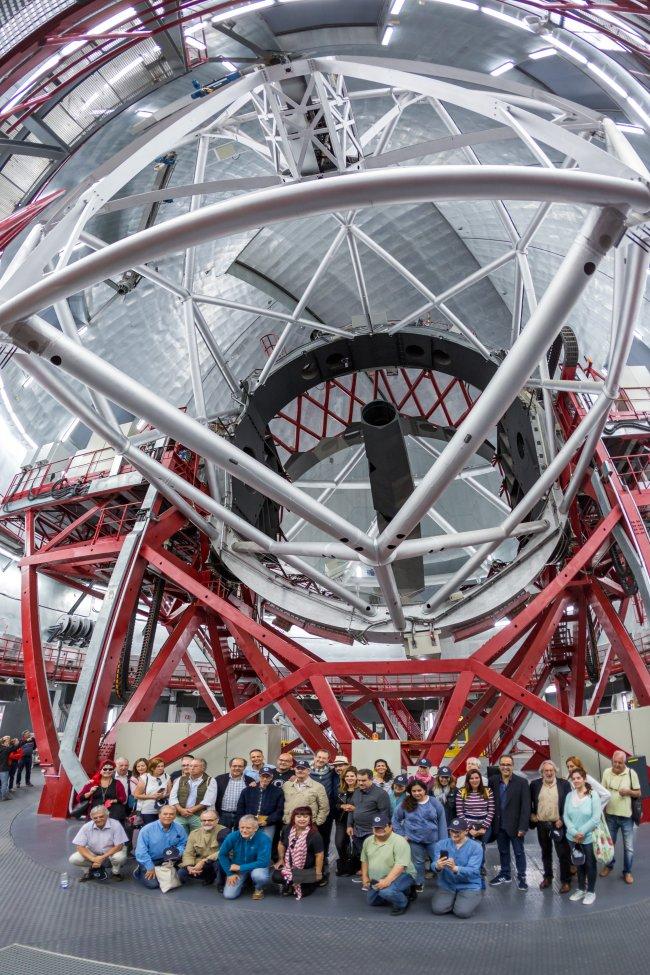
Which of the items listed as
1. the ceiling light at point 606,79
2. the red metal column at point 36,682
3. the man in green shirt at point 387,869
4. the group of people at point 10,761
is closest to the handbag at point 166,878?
the man in green shirt at point 387,869

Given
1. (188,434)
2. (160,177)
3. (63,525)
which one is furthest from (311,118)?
(63,525)

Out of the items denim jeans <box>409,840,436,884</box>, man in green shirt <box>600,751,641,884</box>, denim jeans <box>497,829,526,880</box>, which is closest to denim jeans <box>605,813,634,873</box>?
man in green shirt <box>600,751,641,884</box>

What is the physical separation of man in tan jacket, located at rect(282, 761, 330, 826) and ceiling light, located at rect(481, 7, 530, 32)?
13.9 m

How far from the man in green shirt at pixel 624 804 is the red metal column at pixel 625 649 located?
486 centimetres

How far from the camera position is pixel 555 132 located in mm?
7676

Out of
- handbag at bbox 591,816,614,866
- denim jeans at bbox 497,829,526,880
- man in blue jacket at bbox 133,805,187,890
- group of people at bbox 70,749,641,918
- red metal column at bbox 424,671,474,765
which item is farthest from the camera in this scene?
red metal column at bbox 424,671,474,765

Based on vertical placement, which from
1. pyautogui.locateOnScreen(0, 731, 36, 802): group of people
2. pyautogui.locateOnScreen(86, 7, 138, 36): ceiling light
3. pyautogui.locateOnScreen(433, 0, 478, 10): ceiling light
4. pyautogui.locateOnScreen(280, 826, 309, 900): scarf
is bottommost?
pyautogui.locateOnScreen(0, 731, 36, 802): group of people

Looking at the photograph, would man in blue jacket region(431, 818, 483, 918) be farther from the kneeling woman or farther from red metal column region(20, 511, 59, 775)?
red metal column region(20, 511, 59, 775)

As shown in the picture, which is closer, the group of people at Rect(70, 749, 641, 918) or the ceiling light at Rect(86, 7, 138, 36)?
the group of people at Rect(70, 749, 641, 918)

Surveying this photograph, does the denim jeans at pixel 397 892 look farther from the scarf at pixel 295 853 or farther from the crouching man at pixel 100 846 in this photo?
the crouching man at pixel 100 846

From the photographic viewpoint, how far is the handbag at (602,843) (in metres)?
6.64

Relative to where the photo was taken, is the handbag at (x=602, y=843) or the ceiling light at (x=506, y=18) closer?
the handbag at (x=602, y=843)

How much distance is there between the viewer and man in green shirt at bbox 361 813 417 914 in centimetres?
625

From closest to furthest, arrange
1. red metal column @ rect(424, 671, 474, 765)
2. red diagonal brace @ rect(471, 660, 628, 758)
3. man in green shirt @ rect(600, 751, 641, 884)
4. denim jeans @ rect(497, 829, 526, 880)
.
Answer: denim jeans @ rect(497, 829, 526, 880), man in green shirt @ rect(600, 751, 641, 884), red diagonal brace @ rect(471, 660, 628, 758), red metal column @ rect(424, 671, 474, 765)
